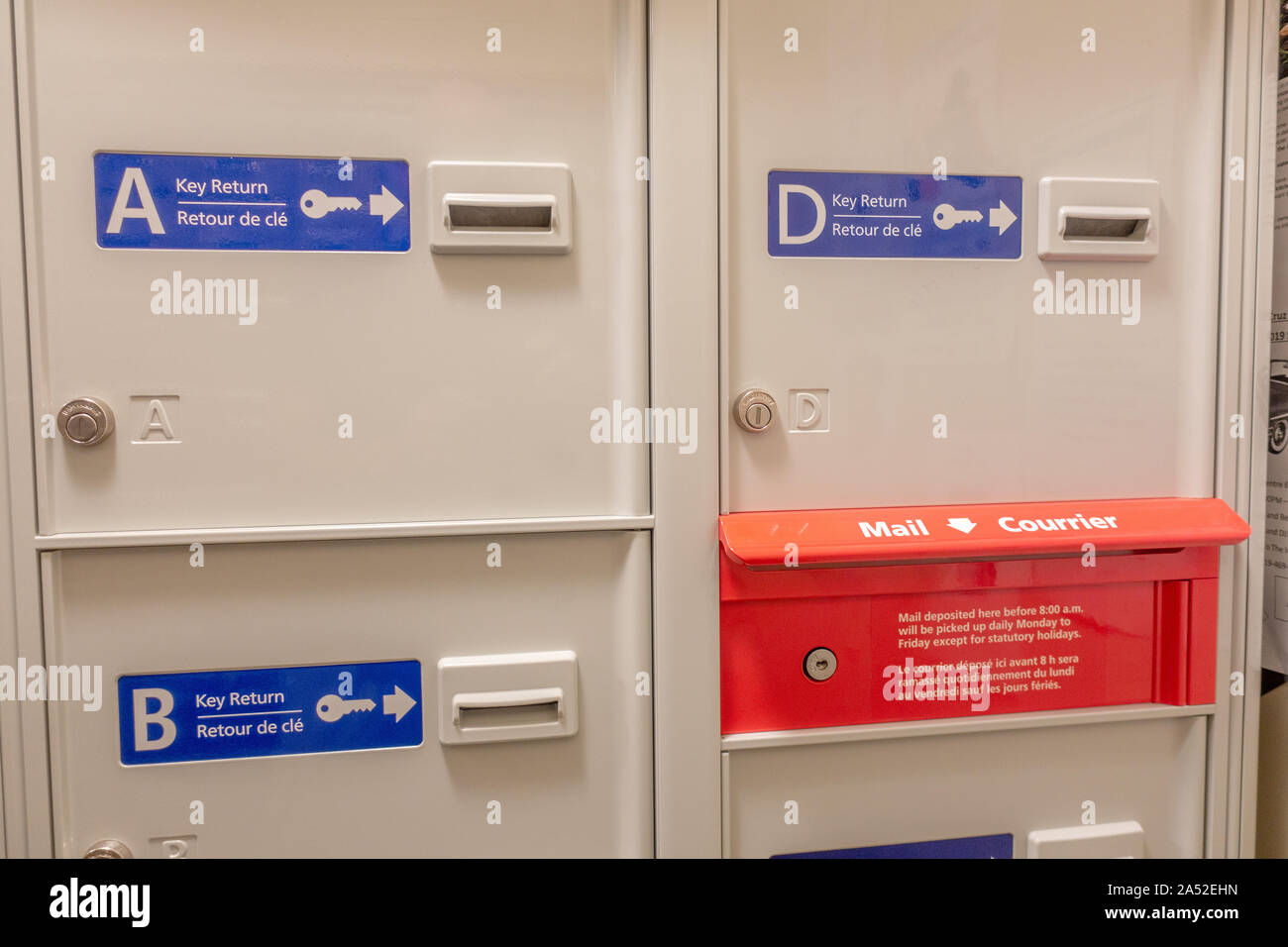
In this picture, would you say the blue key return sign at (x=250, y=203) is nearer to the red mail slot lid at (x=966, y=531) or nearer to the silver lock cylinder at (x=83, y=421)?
the silver lock cylinder at (x=83, y=421)

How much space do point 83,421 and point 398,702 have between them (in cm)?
64

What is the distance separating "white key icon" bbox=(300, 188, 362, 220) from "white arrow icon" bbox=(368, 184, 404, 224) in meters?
0.02

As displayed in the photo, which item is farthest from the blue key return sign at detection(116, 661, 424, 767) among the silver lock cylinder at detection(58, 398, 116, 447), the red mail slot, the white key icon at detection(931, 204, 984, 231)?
the white key icon at detection(931, 204, 984, 231)

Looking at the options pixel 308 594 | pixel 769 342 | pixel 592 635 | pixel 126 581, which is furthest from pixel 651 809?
pixel 126 581

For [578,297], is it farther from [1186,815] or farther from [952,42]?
[1186,815]

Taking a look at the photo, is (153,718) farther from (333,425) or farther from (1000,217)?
(1000,217)

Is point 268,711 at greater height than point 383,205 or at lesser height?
lesser

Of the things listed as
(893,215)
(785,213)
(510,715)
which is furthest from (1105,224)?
(510,715)

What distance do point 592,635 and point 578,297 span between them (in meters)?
0.56

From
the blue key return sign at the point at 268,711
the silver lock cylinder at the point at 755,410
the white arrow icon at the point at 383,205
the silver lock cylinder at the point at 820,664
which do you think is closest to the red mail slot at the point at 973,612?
the silver lock cylinder at the point at 820,664

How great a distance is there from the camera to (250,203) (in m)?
1.13

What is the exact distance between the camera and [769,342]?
1224 millimetres

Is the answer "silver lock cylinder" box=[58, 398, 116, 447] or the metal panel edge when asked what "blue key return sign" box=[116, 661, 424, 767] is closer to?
the metal panel edge

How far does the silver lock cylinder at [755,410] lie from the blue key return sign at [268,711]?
0.67 m
